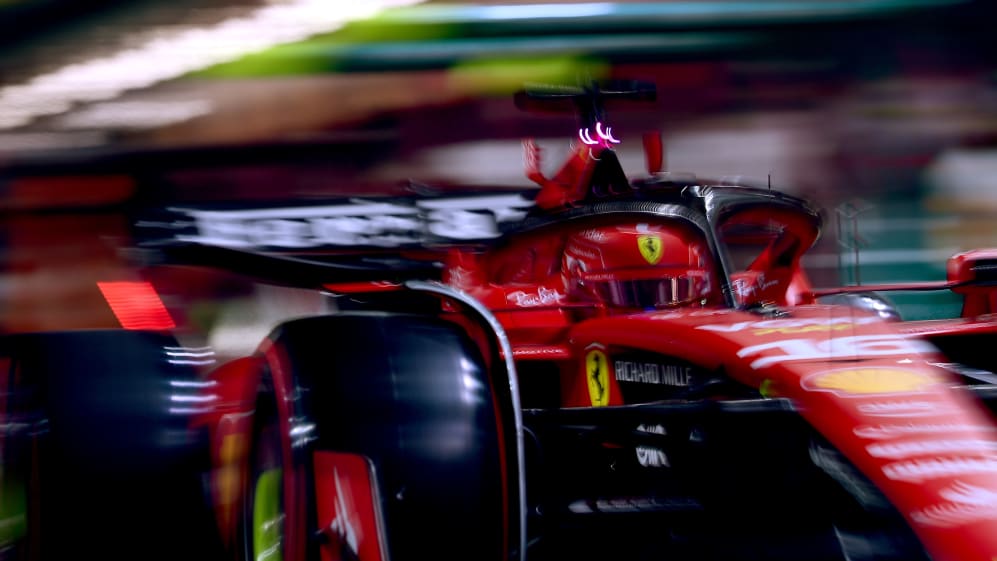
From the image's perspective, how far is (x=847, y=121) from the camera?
13.0 ft

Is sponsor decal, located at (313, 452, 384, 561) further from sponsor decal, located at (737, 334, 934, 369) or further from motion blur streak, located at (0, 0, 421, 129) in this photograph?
motion blur streak, located at (0, 0, 421, 129)

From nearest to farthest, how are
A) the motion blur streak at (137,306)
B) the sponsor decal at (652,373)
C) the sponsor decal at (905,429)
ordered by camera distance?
the sponsor decal at (905,429), the sponsor decal at (652,373), the motion blur streak at (137,306)

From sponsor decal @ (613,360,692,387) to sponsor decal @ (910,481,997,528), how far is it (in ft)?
1.31

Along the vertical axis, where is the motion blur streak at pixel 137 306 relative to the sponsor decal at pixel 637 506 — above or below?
above

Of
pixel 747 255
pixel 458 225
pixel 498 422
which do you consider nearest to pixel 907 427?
pixel 498 422

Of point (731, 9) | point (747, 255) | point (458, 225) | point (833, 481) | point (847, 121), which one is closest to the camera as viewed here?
point (833, 481)

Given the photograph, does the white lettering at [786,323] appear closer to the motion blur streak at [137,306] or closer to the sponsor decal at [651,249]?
the sponsor decal at [651,249]

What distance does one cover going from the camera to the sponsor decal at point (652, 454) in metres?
1.21

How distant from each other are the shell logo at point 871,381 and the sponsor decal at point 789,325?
0.12 metres

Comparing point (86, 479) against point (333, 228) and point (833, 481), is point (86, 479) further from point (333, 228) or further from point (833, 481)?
point (833, 481)

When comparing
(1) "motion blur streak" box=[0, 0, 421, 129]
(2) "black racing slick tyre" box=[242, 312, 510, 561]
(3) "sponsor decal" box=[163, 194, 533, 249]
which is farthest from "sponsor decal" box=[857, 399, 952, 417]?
(1) "motion blur streak" box=[0, 0, 421, 129]

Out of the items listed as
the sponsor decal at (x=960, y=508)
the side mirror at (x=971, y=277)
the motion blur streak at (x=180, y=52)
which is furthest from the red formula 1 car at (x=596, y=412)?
the motion blur streak at (x=180, y=52)

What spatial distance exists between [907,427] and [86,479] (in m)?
Result: 1.04

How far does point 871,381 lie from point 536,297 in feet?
2.79
